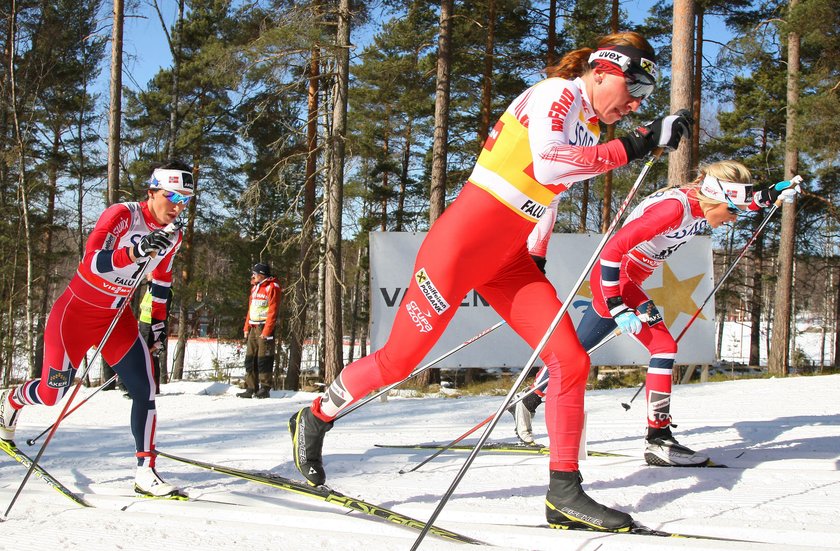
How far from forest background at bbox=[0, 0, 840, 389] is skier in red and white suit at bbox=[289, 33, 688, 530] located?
9133 mm

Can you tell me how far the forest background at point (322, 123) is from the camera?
12.8 m

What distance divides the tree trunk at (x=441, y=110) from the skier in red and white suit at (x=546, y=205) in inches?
404

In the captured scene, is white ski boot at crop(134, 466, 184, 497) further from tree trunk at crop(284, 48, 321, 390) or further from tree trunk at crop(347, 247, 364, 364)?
tree trunk at crop(347, 247, 364, 364)

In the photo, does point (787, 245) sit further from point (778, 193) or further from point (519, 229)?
point (519, 229)

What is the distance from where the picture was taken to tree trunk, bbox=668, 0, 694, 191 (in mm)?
8414

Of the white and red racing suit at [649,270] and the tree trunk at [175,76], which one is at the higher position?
the tree trunk at [175,76]

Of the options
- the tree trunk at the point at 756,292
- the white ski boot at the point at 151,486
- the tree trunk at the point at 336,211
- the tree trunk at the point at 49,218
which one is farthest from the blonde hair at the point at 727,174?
the tree trunk at the point at 756,292

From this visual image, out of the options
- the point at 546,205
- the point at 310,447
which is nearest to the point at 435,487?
the point at 310,447

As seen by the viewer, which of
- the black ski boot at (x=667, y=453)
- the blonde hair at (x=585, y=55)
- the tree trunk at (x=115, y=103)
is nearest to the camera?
the blonde hair at (x=585, y=55)

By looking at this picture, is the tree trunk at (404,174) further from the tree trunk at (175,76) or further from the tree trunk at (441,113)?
the tree trunk at (441,113)

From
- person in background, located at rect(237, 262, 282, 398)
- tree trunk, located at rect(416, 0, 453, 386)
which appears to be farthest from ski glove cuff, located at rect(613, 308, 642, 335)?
tree trunk, located at rect(416, 0, 453, 386)

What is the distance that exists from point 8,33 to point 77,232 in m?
8.22

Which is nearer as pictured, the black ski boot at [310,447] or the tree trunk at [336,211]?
the black ski boot at [310,447]

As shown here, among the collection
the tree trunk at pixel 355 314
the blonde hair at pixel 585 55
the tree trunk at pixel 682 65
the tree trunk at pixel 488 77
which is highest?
the tree trunk at pixel 488 77
